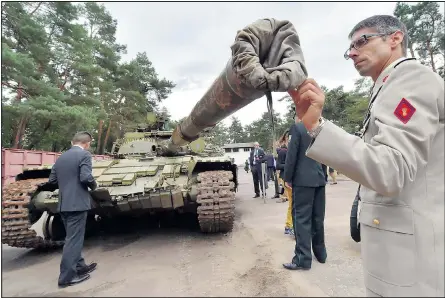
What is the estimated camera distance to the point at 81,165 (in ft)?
12.7

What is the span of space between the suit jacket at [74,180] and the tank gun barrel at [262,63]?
9.25 ft

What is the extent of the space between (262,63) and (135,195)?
3731 millimetres

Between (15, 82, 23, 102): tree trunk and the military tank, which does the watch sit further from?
(15, 82, 23, 102): tree trunk

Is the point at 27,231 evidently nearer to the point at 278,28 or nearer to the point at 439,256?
the point at 278,28

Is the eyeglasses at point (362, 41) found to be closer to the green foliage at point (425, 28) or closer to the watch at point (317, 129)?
→ the watch at point (317, 129)

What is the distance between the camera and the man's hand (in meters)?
1.21

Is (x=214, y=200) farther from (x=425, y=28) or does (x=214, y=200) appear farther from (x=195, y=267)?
(x=425, y=28)

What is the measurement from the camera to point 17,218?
15.0ft

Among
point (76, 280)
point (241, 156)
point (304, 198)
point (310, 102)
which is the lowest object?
point (76, 280)

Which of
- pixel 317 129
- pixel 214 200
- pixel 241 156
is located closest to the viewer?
pixel 317 129

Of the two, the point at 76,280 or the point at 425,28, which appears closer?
the point at 76,280

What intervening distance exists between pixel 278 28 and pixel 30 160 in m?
12.9

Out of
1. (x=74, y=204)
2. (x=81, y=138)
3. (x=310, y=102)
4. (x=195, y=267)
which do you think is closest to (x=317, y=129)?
(x=310, y=102)

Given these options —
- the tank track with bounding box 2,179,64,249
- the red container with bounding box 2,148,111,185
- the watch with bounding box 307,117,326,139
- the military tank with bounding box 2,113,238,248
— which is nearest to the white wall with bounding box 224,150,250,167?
the red container with bounding box 2,148,111,185
